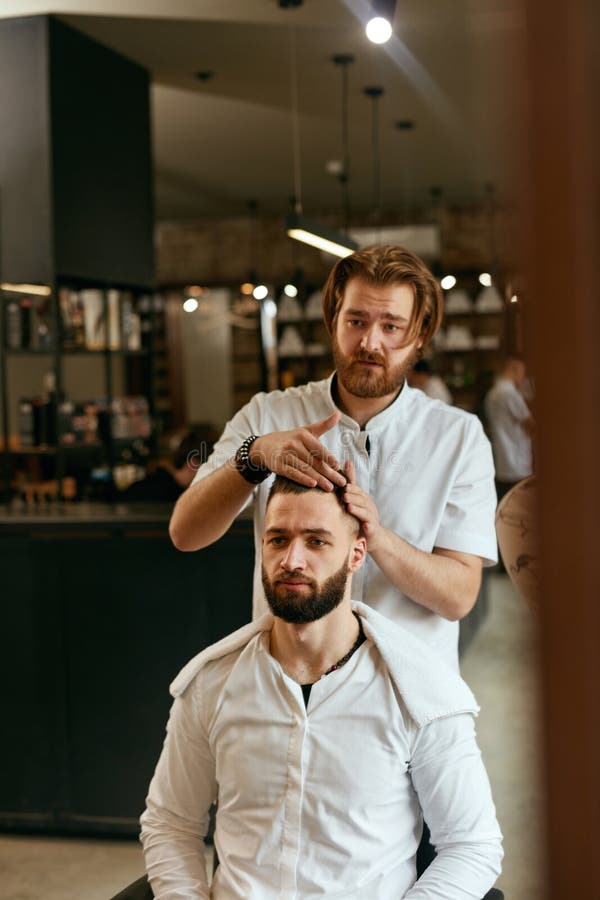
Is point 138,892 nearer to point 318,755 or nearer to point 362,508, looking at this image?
point 318,755

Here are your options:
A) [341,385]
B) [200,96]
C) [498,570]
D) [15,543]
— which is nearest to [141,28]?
[200,96]

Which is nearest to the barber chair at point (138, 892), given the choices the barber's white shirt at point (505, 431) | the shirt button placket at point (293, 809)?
the shirt button placket at point (293, 809)

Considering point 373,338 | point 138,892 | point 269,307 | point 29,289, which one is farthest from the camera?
point 269,307

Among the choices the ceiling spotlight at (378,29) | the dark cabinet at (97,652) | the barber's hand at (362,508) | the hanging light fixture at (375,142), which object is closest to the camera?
the barber's hand at (362,508)

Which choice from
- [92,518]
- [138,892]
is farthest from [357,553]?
[92,518]

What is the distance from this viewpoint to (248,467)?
1851 millimetres

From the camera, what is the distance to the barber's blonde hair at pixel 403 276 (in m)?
1.90

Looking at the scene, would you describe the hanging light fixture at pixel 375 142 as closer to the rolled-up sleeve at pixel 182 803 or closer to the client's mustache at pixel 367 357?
the client's mustache at pixel 367 357

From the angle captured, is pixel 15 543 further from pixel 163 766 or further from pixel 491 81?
pixel 491 81

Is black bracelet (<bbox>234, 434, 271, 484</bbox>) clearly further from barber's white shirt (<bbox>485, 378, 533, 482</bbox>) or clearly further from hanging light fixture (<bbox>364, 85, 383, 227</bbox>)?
hanging light fixture (<bbox>364, 85, 383, 227</bbox>)

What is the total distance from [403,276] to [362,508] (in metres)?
0.46

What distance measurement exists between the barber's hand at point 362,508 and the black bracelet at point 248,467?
16 cm

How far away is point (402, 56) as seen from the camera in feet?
19.5

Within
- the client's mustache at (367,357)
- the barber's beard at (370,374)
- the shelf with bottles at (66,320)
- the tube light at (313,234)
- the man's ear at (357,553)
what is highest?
the tube light at (313,234)
